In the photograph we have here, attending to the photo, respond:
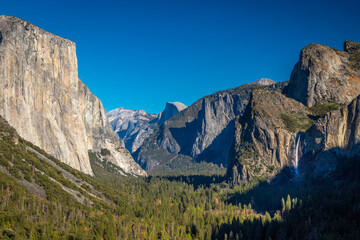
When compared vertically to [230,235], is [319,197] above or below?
above

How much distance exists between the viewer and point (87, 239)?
343 ft

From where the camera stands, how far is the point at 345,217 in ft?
401

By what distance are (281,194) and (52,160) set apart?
12163 cm

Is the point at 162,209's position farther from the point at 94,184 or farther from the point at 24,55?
the point at 24,55

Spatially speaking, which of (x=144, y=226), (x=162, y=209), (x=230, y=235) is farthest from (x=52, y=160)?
(x=230, y=235)

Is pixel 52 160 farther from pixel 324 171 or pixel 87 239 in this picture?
pixel 324 171

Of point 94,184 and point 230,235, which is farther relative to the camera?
point 94,184

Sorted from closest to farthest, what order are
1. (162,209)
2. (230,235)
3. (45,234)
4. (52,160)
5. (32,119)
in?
(45,234) → (230,235) → (162,209) → (52,160) → (32,119)

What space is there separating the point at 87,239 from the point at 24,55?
420ft

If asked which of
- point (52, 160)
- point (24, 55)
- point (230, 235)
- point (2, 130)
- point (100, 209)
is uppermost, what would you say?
point (24, 55)

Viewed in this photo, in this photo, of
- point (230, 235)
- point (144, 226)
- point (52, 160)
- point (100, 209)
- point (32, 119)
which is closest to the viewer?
point (230, 235)

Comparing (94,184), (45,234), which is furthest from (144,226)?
(94,184)

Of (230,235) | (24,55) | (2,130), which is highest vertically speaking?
(24,55)

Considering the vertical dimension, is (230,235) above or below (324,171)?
below
